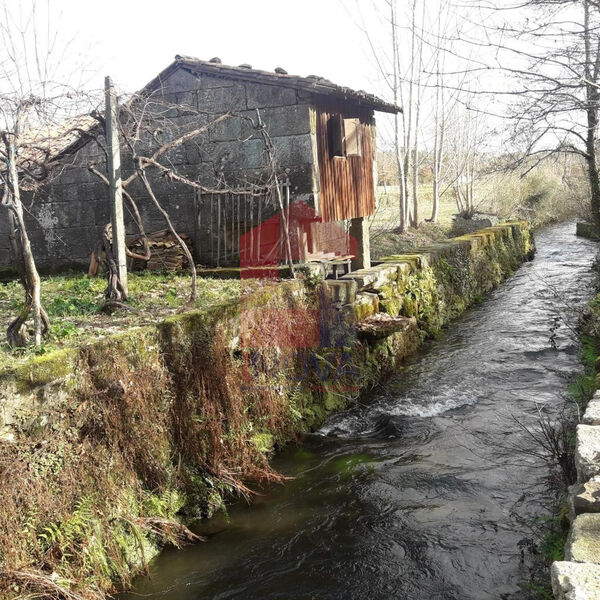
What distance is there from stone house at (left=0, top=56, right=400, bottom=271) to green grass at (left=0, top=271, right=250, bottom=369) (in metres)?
1.52

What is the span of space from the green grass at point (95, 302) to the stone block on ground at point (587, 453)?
3.73 m

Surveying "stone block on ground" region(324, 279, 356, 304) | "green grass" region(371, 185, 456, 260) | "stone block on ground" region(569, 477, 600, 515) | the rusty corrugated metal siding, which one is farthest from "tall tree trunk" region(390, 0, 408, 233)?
"stone block on ground" region(569, 477, 600, 515)

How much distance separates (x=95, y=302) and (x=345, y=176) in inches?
242

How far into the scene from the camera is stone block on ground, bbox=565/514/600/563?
2.67 m

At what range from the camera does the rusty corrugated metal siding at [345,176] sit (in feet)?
33.8

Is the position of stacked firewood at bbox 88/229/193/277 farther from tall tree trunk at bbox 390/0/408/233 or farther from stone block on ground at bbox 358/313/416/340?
tall tree trunk at bbox 390/0/408/233

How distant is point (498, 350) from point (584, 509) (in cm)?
617

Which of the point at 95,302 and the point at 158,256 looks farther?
the point at 158,256

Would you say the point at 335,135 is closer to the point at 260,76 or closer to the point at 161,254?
the point at 260,76

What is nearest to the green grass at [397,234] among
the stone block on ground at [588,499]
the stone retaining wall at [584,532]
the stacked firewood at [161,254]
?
the stacked firewood at [161,254]

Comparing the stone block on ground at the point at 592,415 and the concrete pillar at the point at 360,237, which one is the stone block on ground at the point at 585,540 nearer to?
the stone block on ground at the point at 592,415

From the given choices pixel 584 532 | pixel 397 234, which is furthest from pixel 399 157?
pixel 584 532

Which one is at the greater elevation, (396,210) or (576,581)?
(396,210)

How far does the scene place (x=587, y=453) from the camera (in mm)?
3672
